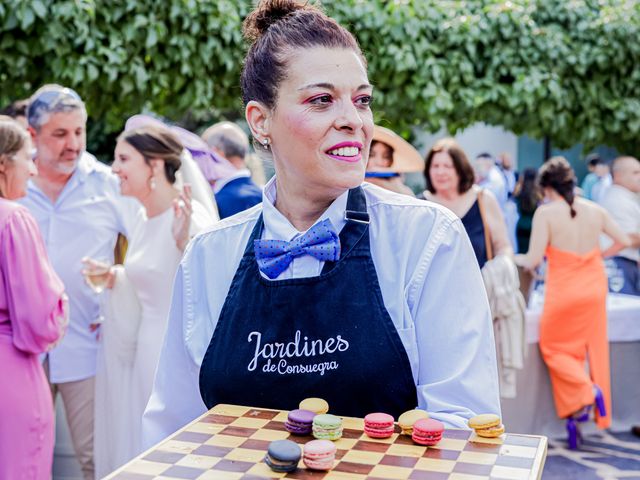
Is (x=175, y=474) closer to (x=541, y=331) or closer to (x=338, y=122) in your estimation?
(x=338, y=122)

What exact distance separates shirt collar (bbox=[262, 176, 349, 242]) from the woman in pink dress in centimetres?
145

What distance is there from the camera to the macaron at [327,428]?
123 cm

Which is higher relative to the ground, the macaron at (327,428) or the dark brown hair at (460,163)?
the dark brown hair at (460,163)

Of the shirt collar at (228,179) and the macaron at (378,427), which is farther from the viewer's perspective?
the shirt collar at (228,179)

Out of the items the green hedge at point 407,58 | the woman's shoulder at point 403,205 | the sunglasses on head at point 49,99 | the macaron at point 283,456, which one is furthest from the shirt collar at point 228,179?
the macaron at point 283,456

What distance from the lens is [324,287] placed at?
151cm

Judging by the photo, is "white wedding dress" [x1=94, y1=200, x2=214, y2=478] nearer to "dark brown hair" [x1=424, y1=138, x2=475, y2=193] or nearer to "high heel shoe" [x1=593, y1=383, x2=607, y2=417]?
"dark brown hair" [x1=424, y1=138, x2=475, y2=193]

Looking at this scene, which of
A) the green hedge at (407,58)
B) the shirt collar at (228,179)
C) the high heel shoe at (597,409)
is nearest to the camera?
the green hedge at (407,58)

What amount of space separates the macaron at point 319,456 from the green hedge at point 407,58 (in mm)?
3852

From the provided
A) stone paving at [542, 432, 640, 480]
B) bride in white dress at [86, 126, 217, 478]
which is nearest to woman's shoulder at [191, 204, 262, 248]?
bride in white dress at [86, 126, 217, 478]

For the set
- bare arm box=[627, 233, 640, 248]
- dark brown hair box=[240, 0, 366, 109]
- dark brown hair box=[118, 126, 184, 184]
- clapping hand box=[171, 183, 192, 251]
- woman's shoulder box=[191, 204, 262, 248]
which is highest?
dark brown hair box=[240, 0, 366, 109]

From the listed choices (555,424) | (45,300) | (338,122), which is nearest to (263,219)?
(338,122)

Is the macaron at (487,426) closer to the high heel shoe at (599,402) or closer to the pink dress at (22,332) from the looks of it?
the pink dress at (22,332)

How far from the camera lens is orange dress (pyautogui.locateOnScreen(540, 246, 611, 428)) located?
17.7 feet
